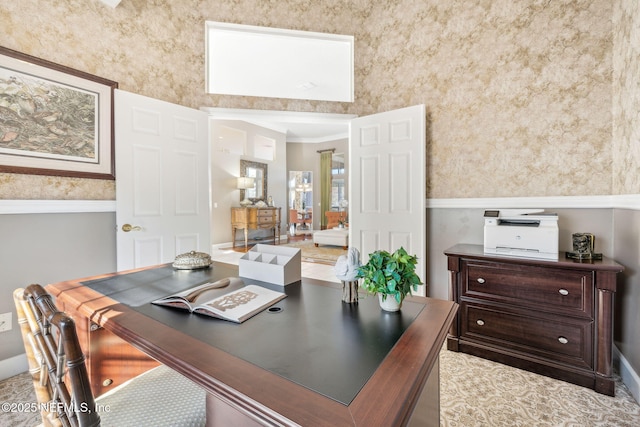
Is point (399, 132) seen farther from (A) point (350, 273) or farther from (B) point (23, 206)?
(B) point (23, 206)

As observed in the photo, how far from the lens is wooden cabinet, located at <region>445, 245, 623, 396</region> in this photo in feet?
5.64

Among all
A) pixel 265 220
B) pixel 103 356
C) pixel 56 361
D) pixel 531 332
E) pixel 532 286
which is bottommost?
pixel 531 332

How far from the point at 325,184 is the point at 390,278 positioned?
30.0 ft

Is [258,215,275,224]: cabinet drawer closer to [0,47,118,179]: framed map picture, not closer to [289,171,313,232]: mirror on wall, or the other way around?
[289,171,313,232]: mirror on wall

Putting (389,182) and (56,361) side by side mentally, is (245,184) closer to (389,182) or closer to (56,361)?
(389,182)

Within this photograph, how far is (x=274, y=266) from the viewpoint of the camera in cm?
132

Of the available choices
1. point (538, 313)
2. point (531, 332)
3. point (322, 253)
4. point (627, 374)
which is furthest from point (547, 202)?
point (322, 253)

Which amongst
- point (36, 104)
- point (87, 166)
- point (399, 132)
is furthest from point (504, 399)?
point (36, 104)

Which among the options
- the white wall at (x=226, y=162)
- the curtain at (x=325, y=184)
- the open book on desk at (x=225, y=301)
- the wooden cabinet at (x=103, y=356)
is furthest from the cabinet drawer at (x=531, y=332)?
the curtain at (x=325, y=184)

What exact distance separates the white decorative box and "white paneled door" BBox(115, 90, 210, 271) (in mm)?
1519

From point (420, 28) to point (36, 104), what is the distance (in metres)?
3.36

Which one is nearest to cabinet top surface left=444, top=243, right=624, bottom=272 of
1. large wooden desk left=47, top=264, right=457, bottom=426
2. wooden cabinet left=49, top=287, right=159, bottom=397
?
large wooden desk left=47, top=264, right=457, bottom=426

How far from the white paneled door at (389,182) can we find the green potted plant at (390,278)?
182 cm

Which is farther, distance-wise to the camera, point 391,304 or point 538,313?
point 538,313
